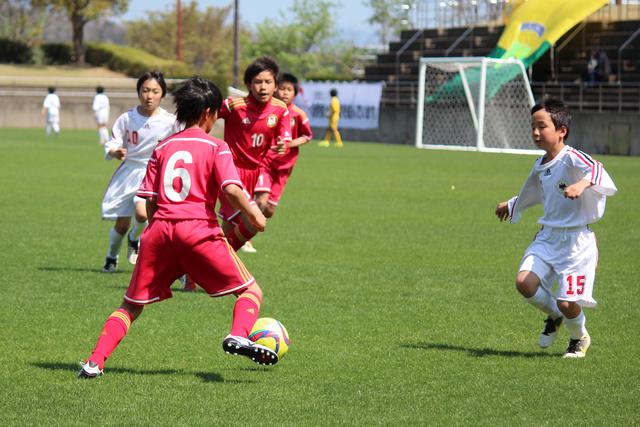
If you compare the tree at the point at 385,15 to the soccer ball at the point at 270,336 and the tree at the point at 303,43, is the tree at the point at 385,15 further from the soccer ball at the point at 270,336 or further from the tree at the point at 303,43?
the soccer ball at the point at 270,336

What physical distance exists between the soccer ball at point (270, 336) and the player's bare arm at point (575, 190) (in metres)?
1.80

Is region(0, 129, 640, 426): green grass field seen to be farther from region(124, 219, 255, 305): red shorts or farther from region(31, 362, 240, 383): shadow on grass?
region(124, 219, 255, 305): red shorts

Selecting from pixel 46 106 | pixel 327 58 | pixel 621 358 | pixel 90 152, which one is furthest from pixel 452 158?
pixel 327 58

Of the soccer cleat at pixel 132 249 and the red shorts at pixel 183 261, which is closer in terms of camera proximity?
the red shorts at pixel 183 261

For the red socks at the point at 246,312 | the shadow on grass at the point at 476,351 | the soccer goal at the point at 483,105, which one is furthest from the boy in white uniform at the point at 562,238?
the soccer goal at the point at 483,105

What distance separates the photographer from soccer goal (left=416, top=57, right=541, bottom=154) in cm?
3397

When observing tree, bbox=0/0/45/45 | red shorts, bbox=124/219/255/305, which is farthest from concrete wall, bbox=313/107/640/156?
tree, bbox=0/0/45/45

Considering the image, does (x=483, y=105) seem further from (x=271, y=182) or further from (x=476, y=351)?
(x=476, y=351)

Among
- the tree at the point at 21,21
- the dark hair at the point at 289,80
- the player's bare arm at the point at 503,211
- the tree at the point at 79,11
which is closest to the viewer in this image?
the player's bare arm at the point at 503,211

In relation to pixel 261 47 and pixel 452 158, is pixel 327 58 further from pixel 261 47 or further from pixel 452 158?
pixel 452 158

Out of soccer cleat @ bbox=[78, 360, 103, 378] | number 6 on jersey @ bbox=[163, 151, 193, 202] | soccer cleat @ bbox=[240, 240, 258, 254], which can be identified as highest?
number 6 on jersey @ bbox=[163, 151, 193, 202]

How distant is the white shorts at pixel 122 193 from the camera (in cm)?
1016

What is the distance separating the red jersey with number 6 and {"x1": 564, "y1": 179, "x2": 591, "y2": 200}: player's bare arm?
189cm

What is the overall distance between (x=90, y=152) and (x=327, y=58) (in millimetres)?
53975
